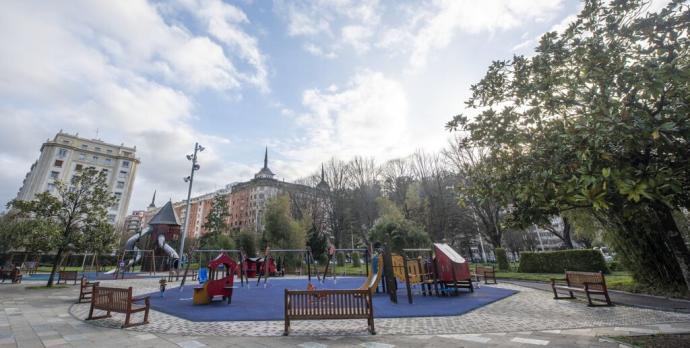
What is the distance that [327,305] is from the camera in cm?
618

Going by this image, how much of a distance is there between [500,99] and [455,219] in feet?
97.3

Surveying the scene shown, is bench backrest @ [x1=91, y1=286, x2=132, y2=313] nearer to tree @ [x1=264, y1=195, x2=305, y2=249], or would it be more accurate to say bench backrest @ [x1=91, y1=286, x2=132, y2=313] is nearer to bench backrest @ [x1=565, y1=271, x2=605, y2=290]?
bench backrest @ [x1=565, y1=271, x2=605, y2=290]

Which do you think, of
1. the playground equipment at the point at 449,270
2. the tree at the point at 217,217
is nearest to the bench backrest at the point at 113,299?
the playground equipment at the point at 449,270

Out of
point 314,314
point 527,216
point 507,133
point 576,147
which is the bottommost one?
point 314,314

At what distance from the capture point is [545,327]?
20.5 feet

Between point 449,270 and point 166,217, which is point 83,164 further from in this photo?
point 449,270

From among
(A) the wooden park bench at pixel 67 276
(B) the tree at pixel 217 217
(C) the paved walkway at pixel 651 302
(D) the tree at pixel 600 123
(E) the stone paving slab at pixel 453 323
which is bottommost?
(E) the stone paving slab at pixel 453 323

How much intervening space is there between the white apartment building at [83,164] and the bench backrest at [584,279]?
6200 centimetres

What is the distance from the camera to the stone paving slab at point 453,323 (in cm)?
623

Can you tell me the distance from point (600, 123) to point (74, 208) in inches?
905

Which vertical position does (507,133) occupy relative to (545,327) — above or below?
above

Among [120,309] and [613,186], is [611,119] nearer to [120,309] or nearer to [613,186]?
[613,186]

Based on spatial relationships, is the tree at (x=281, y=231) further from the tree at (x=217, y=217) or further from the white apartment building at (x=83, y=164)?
the white apartment building at (x=83, y=164)

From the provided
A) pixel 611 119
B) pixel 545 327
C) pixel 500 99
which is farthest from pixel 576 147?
pixel 545 327
